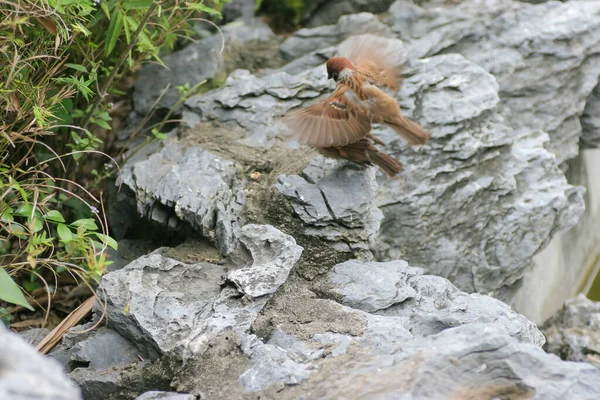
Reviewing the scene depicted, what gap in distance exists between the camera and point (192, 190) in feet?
10.3

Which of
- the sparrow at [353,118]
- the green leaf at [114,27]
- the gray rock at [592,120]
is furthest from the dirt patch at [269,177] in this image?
the gray rock at [592,120]

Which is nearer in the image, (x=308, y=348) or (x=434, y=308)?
(x=308, y=348)

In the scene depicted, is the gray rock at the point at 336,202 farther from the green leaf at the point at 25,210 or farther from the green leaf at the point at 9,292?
the green leaf at the point at 9,292

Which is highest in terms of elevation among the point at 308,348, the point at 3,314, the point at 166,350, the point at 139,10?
the point at 139,10

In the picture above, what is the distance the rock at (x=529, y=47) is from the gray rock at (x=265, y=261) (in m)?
2.25

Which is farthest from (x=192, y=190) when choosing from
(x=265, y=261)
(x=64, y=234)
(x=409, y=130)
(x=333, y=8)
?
(x=333, y=8)

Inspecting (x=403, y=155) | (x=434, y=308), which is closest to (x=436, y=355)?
(x=434, y=308)

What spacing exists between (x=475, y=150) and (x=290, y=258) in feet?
5.40

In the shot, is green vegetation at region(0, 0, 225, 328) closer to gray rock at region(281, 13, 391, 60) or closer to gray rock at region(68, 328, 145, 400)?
gray rock at region(68, 328, 145, 400)

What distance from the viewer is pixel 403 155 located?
3.86 m

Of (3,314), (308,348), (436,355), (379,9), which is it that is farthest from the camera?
(379,9)

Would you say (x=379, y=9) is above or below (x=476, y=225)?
above

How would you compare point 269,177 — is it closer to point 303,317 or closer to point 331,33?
point 303,317

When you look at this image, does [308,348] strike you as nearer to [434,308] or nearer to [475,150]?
[434,308]
